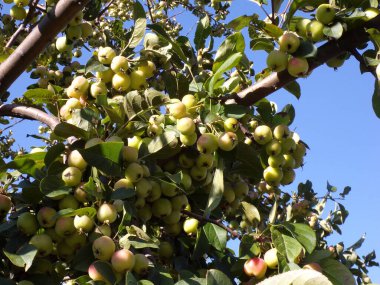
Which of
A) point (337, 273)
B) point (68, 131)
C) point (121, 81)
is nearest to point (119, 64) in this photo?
point (121, 81)

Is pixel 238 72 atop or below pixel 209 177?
atop

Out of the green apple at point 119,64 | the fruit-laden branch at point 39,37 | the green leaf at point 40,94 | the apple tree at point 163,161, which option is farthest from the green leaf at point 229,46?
the green leaf at point 40,94

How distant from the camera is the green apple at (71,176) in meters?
1.68

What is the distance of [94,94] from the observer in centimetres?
198

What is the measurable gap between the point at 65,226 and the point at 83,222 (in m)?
0.07

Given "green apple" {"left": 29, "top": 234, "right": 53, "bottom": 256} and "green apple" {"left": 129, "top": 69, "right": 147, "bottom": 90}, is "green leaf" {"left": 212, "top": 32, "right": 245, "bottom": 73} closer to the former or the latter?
"green apple" {"left": 129, "top": 69, "right": 147, "bottom": 90}

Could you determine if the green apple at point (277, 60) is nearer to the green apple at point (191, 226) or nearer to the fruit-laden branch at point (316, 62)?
the fruit-laden branch at point (316, 62)

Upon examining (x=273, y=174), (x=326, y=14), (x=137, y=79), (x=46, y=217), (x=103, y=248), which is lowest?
(x=103, y=248)

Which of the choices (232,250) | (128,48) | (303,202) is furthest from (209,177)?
(303,202)

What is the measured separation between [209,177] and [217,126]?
0.21m

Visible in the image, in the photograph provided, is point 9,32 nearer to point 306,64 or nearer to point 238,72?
point 238,72

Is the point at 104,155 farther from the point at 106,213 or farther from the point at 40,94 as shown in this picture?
the point at 40,94

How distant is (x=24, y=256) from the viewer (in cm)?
159

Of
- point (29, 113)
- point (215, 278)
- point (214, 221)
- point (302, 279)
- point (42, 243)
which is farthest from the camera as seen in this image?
point (29, 113)
